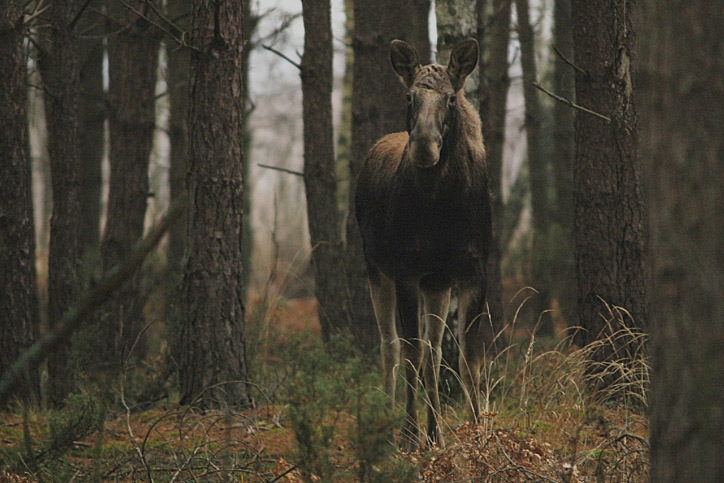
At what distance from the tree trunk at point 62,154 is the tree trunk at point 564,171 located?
7749 millimetres

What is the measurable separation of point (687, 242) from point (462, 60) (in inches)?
158

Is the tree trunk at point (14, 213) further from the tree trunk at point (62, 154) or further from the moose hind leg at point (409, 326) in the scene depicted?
the moose hind leg at point (409, 326)

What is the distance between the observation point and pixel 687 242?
117 inches

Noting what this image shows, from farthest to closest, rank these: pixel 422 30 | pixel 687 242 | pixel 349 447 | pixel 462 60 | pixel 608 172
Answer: pixel 422 30, pixel 608 172, pixel 462 60, pixel 349 447, pixel 687 242

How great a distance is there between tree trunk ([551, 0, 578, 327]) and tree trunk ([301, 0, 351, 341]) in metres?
4.42

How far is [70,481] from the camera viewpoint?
4902 millimetres

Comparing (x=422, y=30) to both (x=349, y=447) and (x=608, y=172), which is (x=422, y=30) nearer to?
(x=608, y=172)

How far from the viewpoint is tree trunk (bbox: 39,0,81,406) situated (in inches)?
360

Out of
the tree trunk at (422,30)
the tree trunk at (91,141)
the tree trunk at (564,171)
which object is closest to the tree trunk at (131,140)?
the tree trunk at (91,141)

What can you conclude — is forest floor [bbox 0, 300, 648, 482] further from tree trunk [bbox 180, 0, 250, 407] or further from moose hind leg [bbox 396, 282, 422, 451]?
tree trunk [bbox 180, 0, 250, 407]

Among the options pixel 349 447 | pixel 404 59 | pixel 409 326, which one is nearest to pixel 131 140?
pixel 404 59

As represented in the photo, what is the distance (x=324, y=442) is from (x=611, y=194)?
4.45 metres

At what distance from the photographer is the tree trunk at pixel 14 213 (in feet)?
25.5

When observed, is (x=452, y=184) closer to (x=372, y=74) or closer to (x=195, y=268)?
(x=195, y=268)
